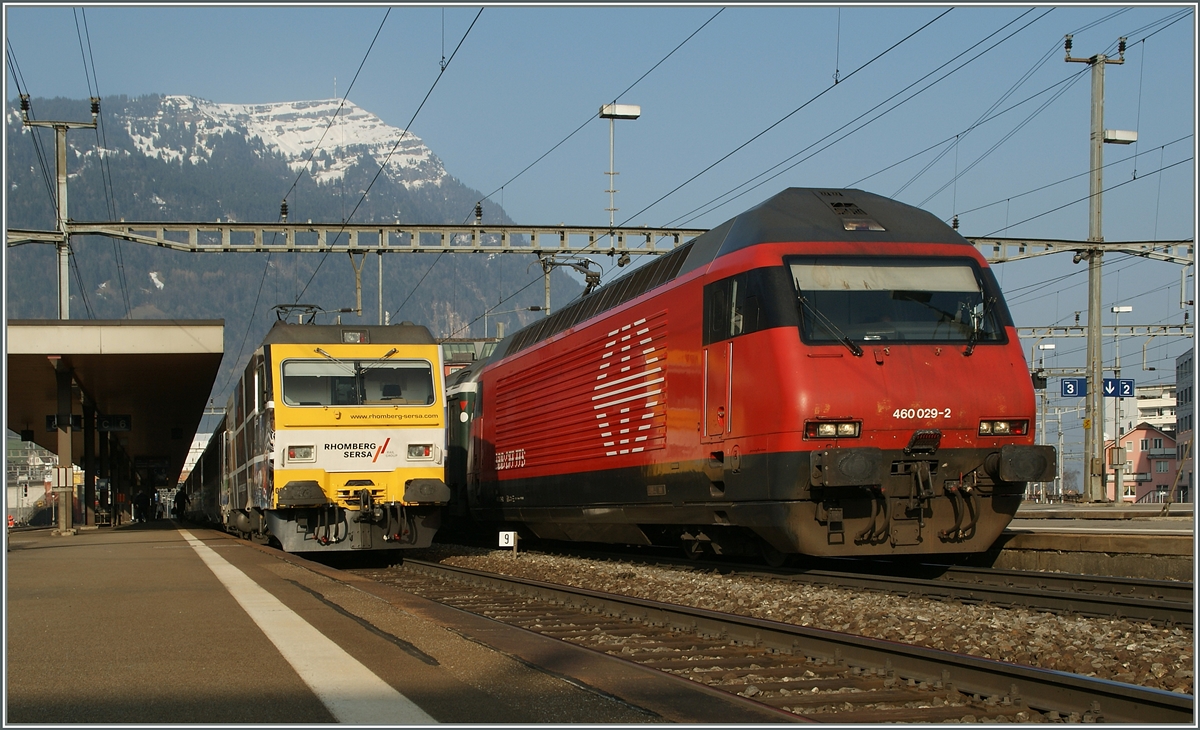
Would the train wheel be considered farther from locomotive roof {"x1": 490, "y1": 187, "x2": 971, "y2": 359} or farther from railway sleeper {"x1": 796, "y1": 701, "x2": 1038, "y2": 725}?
railway sleeper {"x1": 796, "y1": 701, "x2": 1038, "y2": 725}

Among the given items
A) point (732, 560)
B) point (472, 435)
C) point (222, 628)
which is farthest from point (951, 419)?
point (472, 435)

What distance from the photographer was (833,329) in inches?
439

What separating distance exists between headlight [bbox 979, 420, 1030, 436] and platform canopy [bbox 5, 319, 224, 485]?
20.0 meters

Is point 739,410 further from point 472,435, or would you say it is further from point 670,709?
point 472,435

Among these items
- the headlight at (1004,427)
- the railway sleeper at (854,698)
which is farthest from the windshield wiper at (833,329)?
the railway sleeper at (854,698)

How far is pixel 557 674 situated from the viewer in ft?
22.4

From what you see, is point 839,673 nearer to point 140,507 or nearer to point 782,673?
point 782,673

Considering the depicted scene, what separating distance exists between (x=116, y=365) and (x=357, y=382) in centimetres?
1776

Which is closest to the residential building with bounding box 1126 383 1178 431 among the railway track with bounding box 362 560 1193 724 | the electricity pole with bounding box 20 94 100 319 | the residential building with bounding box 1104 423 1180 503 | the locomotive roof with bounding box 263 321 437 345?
the residential building with bounding box 1104 423 1180 503

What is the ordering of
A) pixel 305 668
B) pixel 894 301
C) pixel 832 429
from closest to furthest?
1. pixel 305 668
2. pixel 832 429
3. pixel 894 301

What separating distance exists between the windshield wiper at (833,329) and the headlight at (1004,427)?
4.75 feet

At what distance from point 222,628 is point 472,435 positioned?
14026 mm

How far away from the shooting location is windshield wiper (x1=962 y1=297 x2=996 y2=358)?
11336mm

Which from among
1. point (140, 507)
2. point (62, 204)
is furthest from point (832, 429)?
point (140, 507)
